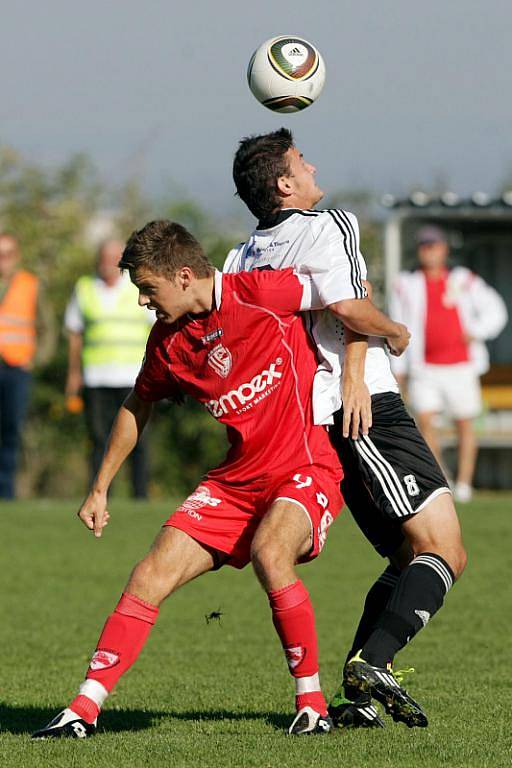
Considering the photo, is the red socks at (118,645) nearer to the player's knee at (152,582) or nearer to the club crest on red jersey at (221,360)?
the player's knee at (152,582)

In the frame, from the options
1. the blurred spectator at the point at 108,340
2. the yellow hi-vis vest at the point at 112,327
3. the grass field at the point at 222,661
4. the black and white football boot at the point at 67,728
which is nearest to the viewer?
A: the grass field at the point at 222,661

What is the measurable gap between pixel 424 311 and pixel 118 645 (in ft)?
33.1

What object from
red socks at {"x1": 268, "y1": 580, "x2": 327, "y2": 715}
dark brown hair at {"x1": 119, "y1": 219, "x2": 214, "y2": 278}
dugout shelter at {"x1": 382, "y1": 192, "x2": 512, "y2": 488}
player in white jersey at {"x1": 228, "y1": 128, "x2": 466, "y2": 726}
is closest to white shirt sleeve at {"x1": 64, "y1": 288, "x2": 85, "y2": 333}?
dugout shelter at {"x1": 382, "y1": 192, "x2": 512, "y2": 488}

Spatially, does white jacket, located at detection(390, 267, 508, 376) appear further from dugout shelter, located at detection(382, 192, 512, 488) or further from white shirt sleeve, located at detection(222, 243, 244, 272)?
white shirt sleeve, located at detection(222, 243, 244, 272)

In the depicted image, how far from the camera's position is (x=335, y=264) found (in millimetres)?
5441

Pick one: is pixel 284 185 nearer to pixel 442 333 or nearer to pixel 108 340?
pixel 108 340

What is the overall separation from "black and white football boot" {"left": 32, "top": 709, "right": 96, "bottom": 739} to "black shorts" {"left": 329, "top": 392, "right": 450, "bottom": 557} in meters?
1.27

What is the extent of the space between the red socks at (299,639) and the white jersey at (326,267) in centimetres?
65

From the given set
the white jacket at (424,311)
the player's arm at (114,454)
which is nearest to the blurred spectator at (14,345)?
the white jacket at (424,311)

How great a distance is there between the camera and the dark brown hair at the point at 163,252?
17.8ft

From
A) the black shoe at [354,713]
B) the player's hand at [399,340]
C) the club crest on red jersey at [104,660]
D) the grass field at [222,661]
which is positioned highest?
the player's hand at [399,340]

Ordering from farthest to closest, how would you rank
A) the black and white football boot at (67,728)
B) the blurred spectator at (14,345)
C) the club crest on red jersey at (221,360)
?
the blurred spectator at (14,345) → the club crest on red jersey at (221,360) → the black and white football boot at (67,728)

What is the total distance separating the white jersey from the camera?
5.44 metres

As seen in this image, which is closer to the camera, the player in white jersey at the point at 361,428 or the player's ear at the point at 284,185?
the player in white jersey at the point at 361,428
